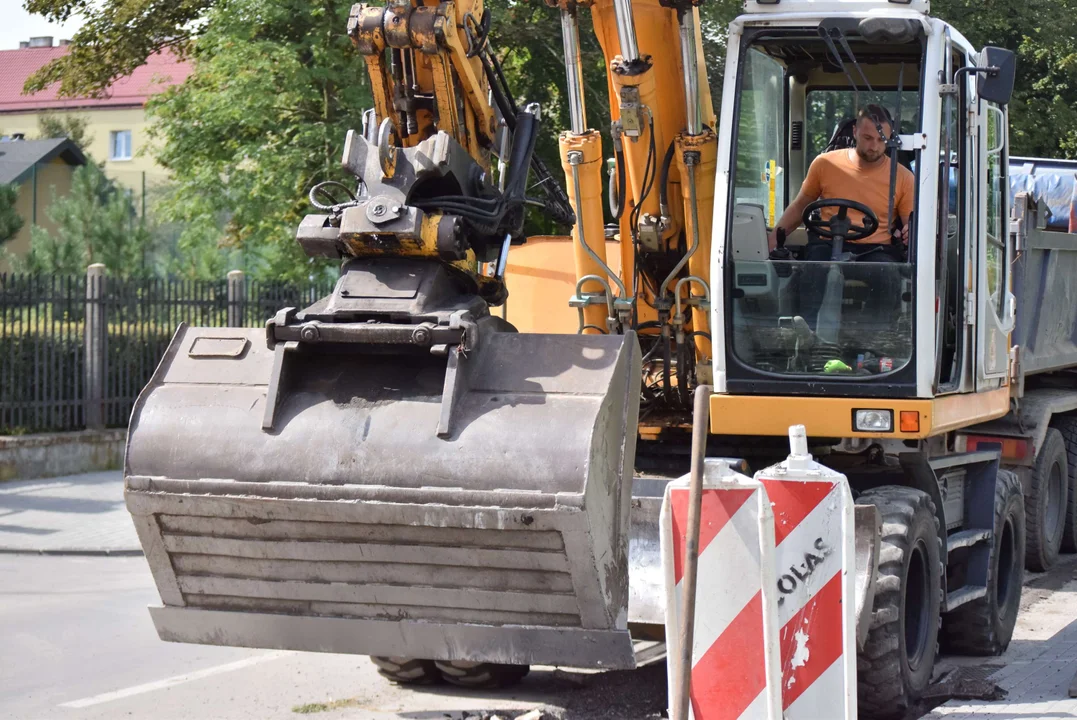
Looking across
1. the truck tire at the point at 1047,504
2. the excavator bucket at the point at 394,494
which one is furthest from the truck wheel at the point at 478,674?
the truck tire at the point at 1047,504

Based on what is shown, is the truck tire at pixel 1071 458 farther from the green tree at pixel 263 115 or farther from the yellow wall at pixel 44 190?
the yellow wall at pixel 44 190

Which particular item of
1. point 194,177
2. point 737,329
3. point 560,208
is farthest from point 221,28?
point 737,329

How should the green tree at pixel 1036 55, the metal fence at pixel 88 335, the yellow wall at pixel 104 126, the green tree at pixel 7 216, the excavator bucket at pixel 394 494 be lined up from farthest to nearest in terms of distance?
the yellow wall at pixel 104 126 → the green tree at pixel 7 216 → the green tree at pixel 1036 55 → the metal fence at pixel 88 335 → the excavator bucket at pixel 394 494

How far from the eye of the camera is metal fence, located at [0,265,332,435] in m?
14.3

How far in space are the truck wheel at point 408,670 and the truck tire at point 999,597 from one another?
2.84 metres

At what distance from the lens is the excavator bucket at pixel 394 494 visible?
4984 millimetres

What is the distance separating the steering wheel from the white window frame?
5484 centimetres

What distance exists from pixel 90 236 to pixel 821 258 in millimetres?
24466

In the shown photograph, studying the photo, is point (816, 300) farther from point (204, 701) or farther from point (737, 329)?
point (204, 701)

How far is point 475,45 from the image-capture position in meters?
6.00

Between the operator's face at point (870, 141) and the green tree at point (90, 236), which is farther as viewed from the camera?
the green tree at point (90, 236)

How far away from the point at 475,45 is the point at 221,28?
1122cm

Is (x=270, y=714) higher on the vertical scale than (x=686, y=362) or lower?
lower

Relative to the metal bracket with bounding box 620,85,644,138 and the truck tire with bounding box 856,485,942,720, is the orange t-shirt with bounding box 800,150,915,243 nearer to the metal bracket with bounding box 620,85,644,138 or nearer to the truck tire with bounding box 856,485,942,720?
the metal bracket with bounding box 620,85,644,138
